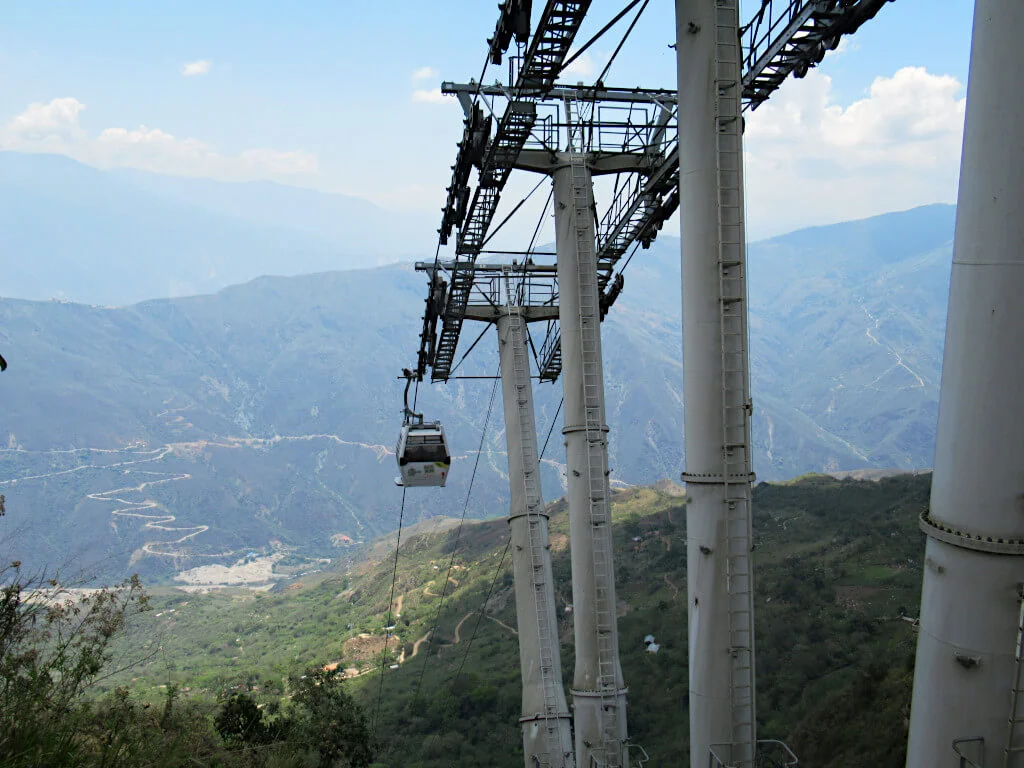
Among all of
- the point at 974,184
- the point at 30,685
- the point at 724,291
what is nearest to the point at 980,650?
Answer: the point at 974,184

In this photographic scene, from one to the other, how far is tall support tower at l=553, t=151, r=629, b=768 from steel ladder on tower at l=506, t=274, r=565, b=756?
2.53 m

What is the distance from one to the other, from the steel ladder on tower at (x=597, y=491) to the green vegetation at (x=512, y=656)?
6117mm

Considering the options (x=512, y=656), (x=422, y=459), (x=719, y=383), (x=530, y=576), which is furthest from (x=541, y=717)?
(x=512, y=656)

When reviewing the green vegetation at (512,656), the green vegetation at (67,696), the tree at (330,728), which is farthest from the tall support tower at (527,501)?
the tree at (330,728)

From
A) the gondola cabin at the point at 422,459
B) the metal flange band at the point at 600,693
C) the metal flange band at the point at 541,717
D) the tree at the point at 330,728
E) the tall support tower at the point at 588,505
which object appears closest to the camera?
the metal flange band at the point at 600,693

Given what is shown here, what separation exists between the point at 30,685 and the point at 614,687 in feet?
30.2

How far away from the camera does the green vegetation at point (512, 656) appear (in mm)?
20109

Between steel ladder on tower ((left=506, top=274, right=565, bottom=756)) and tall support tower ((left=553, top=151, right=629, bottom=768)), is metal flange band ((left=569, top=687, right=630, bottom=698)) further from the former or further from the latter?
steel ladder on tower ((left=506, top=274, right=565, bottom=756))

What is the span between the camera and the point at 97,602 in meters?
9.27

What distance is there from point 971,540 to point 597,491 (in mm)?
8770

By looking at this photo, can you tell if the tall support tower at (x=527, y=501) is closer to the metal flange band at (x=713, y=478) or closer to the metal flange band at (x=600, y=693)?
the metal flange band at (x=600, y=693)

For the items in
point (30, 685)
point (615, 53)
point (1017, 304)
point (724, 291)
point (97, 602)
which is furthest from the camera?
point (615, 53)

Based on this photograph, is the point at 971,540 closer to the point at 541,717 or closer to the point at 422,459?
the point at 541,717

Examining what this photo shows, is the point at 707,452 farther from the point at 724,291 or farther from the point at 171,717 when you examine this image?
the point at 171,717
